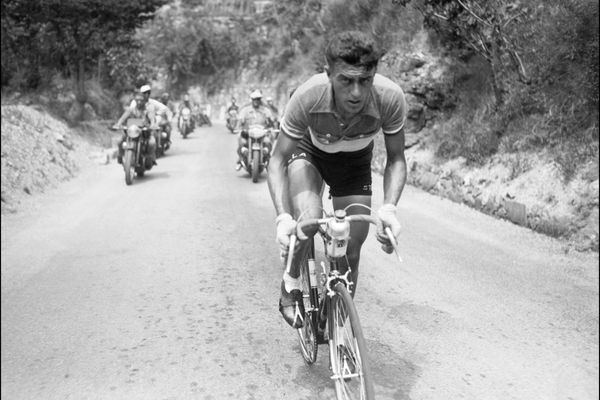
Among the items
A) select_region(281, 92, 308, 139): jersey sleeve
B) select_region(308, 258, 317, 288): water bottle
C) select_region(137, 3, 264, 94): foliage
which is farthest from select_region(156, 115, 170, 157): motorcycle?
select_region(137, 3, 264, 94): foliage

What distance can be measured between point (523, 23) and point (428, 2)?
99.0 inches

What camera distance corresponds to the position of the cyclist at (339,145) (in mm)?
2975

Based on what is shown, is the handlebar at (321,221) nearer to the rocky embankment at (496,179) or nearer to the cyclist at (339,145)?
the cyclist at (339,145)

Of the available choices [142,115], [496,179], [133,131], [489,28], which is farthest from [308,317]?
[142,115]

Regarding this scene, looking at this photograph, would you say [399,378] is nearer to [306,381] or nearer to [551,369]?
[306,381]

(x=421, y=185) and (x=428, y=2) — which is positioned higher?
(x=428, y=2)

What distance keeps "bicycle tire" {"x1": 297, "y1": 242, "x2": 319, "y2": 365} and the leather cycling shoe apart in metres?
0.05

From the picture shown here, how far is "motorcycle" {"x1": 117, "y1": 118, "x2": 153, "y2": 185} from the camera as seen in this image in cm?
1200

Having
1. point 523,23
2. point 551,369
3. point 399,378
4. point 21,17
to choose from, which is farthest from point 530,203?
point 21,17

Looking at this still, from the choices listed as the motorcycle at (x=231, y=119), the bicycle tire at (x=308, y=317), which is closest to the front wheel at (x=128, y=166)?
the bicycle tire at (x=308, y=317)

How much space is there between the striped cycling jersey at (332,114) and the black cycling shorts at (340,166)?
0.62ft

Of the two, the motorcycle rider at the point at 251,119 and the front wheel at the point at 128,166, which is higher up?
the motorcycle rider at the point at 251,119

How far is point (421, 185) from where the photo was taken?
11.6 meters

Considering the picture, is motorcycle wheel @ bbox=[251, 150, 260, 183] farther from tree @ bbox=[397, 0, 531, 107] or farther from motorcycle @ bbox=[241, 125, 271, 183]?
tree @ bbox=[397, 0, 531, 107]
